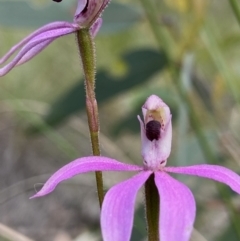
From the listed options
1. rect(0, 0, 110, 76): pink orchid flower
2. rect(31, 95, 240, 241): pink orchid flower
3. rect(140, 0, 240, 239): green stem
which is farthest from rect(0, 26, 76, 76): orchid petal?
rect(140, 0, 240, 239): green stem

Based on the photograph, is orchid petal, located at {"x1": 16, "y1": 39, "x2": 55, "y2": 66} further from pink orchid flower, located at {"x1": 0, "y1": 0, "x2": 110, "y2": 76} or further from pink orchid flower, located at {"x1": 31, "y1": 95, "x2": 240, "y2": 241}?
pink orchid flower, located at {"x1": 31, "y1": 95, "x2": 240, "y2": 241}

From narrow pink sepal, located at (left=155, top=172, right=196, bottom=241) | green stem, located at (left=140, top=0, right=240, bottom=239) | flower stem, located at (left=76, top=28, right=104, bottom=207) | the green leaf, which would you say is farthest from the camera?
the green leaf

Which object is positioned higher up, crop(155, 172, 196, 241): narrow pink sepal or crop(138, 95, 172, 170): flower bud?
crop(138, 95, 172, 170): flower bud

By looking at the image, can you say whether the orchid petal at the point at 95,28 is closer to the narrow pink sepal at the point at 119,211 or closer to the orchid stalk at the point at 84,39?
the orchid stalk at the point at 84,39

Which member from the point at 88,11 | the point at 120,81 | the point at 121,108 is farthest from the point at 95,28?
the point at 121,108

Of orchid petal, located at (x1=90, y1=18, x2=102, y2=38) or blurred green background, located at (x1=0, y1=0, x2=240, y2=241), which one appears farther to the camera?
blurred green background, located at (x1=0, y1=0, x2=240, y2=241)
